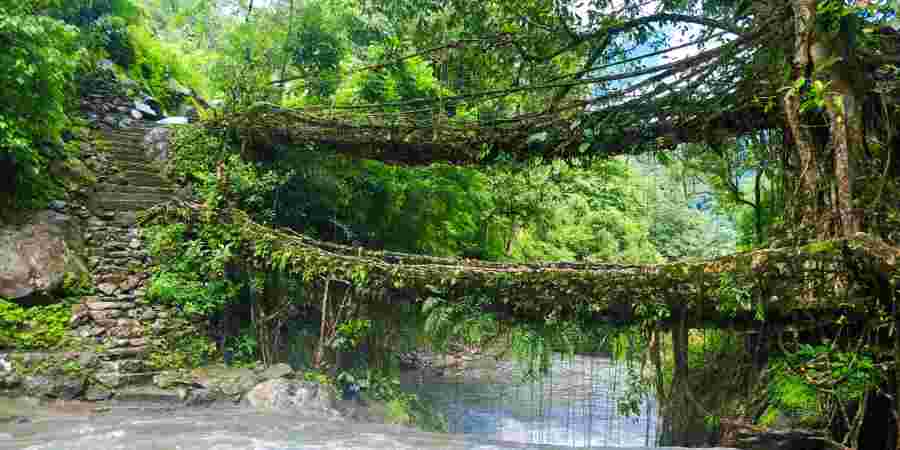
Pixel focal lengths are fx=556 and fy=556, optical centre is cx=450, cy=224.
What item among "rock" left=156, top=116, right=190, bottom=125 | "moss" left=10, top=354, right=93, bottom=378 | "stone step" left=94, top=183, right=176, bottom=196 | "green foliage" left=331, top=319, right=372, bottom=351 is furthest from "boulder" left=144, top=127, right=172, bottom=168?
"green foliage" left=331, top=319, right=372, bottom=351

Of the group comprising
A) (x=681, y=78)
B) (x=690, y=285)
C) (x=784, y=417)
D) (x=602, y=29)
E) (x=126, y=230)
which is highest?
(x=602, y=29)

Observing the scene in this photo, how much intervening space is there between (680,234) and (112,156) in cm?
1675

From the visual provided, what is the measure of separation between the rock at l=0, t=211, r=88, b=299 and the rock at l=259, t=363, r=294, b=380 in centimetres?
250

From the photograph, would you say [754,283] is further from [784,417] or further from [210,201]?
[210,201]

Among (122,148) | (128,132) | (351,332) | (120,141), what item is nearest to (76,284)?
(351,332)

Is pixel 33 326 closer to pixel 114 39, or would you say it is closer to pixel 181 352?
pixel 181 352

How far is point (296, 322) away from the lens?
6.64 m

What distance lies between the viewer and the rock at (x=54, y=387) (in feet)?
15.5

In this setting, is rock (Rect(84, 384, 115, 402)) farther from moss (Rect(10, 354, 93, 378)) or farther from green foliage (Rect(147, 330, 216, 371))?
green foliage (Rect(147, 330, 216, 371))

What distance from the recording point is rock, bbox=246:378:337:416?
4.92 meters

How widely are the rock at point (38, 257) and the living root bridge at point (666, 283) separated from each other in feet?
8.64

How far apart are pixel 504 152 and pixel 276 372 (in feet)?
10.2

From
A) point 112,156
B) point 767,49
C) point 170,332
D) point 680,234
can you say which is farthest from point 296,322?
point 680,234

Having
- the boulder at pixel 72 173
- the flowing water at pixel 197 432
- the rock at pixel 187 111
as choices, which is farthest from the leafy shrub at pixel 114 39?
the flowing water at pixel 197 432
